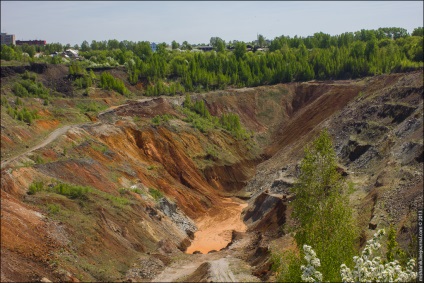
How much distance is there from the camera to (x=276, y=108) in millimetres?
100312

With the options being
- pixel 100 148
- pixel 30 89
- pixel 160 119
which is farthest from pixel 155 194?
pixel 30 89

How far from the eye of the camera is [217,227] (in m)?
57.5

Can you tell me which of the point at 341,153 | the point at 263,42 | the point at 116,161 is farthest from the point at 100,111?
the point at 263,42

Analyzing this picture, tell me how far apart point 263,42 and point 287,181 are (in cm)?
12604

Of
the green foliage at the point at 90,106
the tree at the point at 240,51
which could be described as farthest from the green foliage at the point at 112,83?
the tree at the point at 240,51

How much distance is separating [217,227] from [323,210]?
96.9ft

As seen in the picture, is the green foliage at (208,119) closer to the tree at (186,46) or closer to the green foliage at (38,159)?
the green foliage at (38,159)

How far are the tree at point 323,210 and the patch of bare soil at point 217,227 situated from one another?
21408 millimetres

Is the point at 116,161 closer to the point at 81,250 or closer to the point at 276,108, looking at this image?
the point at 81,250

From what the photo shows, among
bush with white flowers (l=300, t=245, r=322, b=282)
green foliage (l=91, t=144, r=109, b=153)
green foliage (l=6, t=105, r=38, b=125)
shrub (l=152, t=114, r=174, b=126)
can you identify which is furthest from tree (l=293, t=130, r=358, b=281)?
shrub (l=152, t=114, r=174, b=126)

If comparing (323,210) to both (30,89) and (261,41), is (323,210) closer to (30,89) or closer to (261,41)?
(30,89)

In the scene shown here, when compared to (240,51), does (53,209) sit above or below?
below

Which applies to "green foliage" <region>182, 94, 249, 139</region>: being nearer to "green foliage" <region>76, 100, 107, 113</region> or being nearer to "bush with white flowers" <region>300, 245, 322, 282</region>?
"green foliage" <region>76, 100, 107, 113</region>

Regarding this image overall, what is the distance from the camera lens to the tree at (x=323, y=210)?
2579 cm
